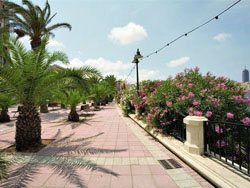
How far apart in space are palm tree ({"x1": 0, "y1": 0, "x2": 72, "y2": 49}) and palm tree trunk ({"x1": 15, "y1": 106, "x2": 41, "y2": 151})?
32.8 feet

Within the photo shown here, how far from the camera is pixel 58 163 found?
364 centimetres

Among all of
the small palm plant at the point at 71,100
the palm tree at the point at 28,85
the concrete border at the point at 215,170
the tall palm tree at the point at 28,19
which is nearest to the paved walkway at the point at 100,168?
the concrete border at the point at 215,170

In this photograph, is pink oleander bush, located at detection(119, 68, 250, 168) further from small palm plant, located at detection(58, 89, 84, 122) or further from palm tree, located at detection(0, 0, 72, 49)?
palm tree, located at detection(0, 0, 72, 49)

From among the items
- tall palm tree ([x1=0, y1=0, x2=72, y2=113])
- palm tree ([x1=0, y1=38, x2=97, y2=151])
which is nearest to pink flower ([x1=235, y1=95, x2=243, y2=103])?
palm tree ([x1=0, y1=38, x2=97, y2=151])

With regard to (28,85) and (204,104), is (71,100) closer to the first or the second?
(28,85)

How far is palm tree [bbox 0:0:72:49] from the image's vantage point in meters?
11.5

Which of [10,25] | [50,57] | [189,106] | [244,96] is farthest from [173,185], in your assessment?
[10,25]

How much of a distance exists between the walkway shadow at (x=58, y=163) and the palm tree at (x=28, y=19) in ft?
37.1

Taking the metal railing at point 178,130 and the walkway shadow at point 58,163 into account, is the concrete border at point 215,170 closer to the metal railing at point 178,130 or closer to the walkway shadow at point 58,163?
the metal railing at point 178,130

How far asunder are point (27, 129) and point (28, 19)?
1148cm

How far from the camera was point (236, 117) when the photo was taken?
480cm

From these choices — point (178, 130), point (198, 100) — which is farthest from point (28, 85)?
point (198, 100)

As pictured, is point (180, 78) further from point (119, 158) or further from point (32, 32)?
point (32, 32)

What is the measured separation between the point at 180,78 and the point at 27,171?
6479 millimetres
